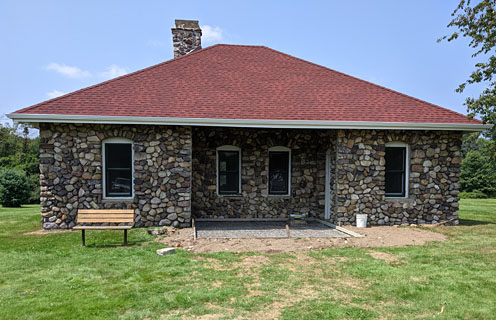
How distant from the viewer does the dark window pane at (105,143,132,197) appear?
33.5ft

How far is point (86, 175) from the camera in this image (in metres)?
9.99

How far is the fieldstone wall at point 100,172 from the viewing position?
9.85m

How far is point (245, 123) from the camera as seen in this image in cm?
1019

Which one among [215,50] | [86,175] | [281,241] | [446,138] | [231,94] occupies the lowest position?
[281,241]

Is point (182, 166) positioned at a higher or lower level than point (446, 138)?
lower

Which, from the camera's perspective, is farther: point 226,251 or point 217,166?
point 217,166

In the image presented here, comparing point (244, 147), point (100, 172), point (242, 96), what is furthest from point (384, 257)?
point (100, 172)

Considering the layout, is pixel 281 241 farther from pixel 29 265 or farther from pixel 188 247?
pixel 29 265

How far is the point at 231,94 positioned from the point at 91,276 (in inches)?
284

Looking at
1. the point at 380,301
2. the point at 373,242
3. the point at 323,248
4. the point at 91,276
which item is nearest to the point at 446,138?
the point at 373,242

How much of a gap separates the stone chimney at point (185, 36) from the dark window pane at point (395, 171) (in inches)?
368

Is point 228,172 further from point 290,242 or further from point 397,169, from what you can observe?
point 397,169

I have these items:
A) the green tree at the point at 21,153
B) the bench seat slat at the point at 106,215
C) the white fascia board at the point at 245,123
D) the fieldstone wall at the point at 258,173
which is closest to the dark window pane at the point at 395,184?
the white fascia board at the point at 245,123

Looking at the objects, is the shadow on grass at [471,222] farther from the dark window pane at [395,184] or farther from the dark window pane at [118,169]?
the dark window pane at [118,169]
